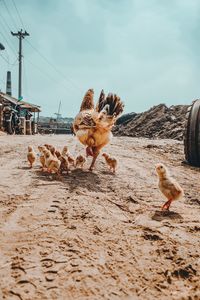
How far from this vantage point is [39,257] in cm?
241

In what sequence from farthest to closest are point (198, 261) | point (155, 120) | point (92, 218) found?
point (155, 120) → point (92, 218) → point (198, 261)

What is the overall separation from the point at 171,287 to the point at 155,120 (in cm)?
2396

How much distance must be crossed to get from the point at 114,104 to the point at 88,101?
119 centimetres

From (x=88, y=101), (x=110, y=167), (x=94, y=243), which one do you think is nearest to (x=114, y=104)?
(x=88, y=101)

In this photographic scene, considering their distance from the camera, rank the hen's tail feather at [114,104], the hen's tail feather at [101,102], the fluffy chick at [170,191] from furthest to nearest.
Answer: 1. the hen's tail feather at [101,102]
2. the hen's tail feather at [114,104]
3. the fluffy chick at [170,191]

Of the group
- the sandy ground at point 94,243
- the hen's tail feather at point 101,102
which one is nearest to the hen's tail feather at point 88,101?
the hen's tail feather at point 101,102

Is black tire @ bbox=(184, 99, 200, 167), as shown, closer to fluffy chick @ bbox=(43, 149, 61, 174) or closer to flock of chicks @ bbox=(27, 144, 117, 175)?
flock of chicks @ bbox=(27, 144, 117, 175)

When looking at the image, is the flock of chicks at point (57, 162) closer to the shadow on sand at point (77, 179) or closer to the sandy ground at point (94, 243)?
the shadow on sand at point (77, 179)

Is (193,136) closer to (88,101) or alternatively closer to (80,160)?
(88,101)

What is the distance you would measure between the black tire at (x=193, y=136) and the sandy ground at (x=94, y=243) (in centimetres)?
326

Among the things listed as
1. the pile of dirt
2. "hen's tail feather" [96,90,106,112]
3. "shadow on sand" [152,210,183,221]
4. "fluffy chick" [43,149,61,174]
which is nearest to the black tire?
"hen's tail feather" [96,90,106,112]

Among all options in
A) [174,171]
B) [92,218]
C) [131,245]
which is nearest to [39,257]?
[131,245]

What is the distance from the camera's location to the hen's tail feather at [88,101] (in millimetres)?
7480

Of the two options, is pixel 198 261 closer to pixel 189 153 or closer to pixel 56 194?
pixel 56 194
